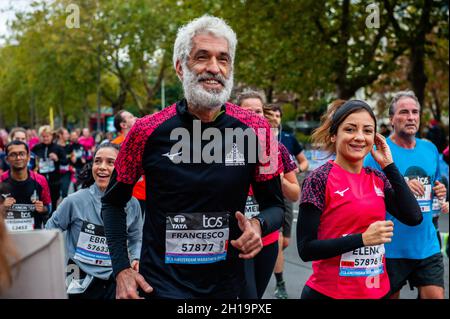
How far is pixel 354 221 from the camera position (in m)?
3.55

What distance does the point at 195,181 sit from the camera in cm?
292

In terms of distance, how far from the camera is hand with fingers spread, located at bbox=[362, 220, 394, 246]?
133 inches

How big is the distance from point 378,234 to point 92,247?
80.6 inches

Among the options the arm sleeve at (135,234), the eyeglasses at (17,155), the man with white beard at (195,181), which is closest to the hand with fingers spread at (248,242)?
the man with white beard at (195,181)

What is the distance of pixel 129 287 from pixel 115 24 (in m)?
28.3

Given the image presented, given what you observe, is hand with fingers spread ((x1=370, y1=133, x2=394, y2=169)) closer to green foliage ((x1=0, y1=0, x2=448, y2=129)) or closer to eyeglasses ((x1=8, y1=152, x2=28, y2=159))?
green foliage ((x1=0, y1=0, x2=448, y2=129))

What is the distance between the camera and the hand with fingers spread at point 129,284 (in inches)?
112

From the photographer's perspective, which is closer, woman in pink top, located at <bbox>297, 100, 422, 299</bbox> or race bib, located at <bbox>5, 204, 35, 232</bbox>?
woman in pink top, located at <bbox>297, 100, 422, 299</bbox>

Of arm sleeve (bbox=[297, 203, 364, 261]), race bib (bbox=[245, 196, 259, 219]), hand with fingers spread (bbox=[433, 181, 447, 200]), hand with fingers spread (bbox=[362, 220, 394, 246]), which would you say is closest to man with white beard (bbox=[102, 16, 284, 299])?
arm sleeve (bbox=[297, 203, 364, 261])

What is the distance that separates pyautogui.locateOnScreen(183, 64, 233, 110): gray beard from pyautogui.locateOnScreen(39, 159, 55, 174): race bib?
9.40 m

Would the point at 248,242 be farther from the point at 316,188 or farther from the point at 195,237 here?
the point at 316,188

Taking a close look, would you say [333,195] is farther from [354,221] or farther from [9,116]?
[9,116]

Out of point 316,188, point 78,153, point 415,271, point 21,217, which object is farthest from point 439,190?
point 78,153
